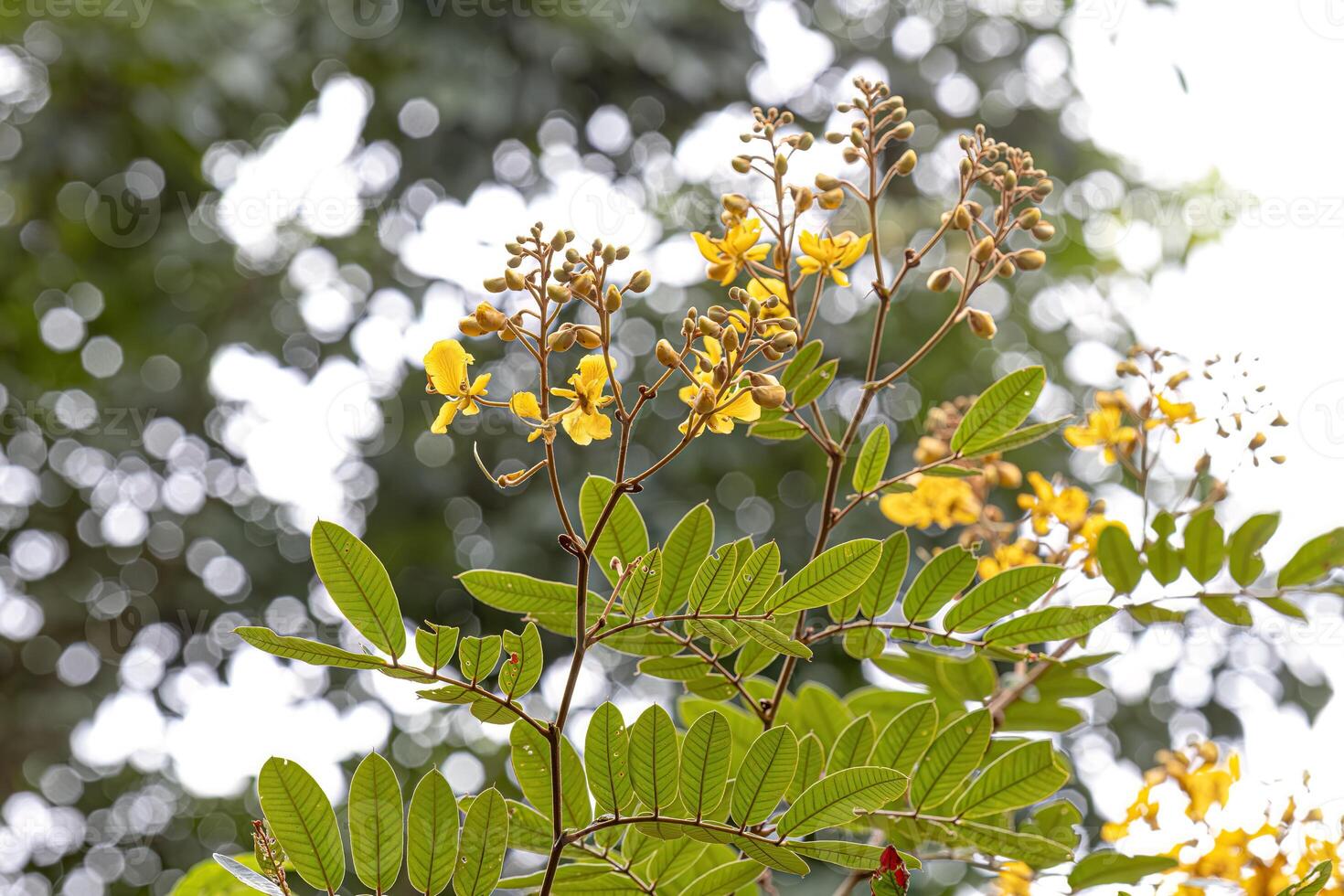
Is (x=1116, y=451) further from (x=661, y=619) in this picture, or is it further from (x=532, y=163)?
(x=532, y=163)

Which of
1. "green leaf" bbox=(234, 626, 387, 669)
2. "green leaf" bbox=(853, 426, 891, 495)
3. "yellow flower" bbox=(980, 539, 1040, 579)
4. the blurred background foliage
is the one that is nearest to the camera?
"green leaf" bbox=(234, 626, 387, 669)

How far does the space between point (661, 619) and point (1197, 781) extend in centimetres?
50

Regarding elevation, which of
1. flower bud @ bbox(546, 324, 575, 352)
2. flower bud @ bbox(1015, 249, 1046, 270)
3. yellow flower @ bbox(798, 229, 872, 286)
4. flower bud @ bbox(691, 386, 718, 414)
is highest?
flower bud @ bbox(1015, 249, 1046, 270)

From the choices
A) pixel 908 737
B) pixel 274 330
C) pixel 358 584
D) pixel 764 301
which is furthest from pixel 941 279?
pixel 274 330

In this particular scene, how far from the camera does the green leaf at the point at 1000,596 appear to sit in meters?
0.58

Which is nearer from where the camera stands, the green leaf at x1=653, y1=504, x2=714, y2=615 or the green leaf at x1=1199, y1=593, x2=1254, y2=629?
the green leaf at x1=653, y1=504, x2=714, y2=615

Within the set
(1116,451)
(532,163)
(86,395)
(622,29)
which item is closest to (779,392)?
(1116,451)

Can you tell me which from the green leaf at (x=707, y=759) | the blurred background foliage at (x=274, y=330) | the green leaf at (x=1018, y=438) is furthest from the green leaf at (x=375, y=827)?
the blurred background foliage at (x=274, y=330)

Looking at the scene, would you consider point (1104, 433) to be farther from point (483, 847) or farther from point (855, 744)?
point (483, 847)

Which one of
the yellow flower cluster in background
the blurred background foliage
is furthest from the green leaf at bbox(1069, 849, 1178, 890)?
the blurred background foliage

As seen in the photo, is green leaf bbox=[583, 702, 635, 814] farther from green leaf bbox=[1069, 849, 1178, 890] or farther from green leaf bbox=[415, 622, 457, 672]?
green leaf bbox=[1069, 849, 1178, 890]

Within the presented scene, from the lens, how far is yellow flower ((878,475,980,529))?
2.68 ft

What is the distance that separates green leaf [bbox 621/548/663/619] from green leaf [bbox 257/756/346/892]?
0.50 feet

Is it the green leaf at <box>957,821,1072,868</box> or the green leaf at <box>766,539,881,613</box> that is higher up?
the green leaf at <box>766,539,881,613</box>
